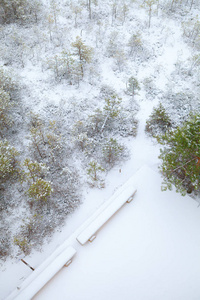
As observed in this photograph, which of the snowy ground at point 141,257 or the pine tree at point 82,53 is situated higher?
the pine tree at point 82,53

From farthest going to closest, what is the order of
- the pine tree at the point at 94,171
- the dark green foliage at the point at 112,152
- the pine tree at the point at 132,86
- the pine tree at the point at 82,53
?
the pine tree at the point at 82,53
the pine tree at the point at 132,86
the dark green foliage at the point at 112,152
the pine tree at the point at 94,171

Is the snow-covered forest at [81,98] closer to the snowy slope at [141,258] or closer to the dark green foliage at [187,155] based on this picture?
the dark green foliage at [187,155]

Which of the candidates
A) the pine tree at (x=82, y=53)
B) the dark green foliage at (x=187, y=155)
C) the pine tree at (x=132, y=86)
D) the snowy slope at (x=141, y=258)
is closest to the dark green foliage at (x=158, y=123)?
the pine tree at (x=132, y=86)

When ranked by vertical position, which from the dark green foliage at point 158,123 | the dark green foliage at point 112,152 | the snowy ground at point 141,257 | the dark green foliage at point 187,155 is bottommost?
the snowy ground at point 141,257

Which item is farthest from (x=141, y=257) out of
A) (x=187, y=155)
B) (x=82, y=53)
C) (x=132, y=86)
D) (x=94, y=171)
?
(x=82, y=53)

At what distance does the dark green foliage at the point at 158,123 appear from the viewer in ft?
61.8

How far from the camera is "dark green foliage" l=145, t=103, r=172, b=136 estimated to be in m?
18.8

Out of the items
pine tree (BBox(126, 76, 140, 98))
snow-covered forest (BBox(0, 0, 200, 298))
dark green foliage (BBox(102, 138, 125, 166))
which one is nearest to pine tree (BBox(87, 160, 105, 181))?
snow-covered forest (BBox(0, 0, 200, 298))

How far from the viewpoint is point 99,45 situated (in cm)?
2562

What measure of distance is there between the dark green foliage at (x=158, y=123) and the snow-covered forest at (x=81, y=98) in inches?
3.4

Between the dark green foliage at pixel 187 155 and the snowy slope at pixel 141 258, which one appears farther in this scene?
the dark green foliage at pixel 187 155

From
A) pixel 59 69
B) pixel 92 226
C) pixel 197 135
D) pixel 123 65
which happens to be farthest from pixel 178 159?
pixel 59 69

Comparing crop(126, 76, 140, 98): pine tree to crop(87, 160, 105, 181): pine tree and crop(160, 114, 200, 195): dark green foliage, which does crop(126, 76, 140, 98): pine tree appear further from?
crop(160, 114, 200, 195): dark green foliage

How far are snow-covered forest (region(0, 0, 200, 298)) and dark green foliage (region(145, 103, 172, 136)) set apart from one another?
0.09 meters
